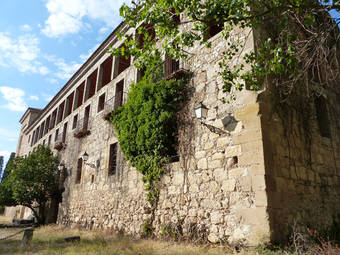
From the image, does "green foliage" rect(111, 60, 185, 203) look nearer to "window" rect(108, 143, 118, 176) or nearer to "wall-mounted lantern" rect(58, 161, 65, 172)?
"window" rect(108, 143, 118, 176)

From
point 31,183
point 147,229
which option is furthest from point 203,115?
point 31,183

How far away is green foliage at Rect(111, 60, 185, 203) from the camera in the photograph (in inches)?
295

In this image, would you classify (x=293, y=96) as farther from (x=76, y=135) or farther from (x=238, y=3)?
(x=76, y=135)

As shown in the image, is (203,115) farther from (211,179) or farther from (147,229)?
(147,229)

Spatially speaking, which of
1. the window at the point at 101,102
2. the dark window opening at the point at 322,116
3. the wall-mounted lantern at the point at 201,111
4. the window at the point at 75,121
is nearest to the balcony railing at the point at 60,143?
the window at the point at 75,121

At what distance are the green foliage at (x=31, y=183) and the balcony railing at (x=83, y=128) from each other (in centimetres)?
353

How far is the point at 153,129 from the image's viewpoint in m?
7.71

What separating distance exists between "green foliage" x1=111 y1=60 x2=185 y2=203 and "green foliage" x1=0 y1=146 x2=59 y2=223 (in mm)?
8761

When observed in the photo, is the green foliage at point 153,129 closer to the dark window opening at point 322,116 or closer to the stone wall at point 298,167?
the stone wall at point 298,167

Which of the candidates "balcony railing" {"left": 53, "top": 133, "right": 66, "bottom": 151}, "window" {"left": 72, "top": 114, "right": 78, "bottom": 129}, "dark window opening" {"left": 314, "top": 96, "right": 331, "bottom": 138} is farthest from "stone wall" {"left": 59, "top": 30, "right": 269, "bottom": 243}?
"balcony railing" {"left": 53, "top": 133, "right": 66, "bottom": 151}

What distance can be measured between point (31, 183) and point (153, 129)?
1042 centimetres

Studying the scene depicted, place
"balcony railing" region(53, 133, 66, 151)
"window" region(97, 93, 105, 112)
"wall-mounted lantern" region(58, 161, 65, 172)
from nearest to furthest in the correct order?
"window" region(97, 93, 105, 112) → "wall-mounted lantern" region(58, 161, 65, 172) → "balcony railing" region(53, 133, 66, 151)

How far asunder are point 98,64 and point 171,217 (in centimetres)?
1071

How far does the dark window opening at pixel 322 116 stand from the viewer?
25.0 feet
